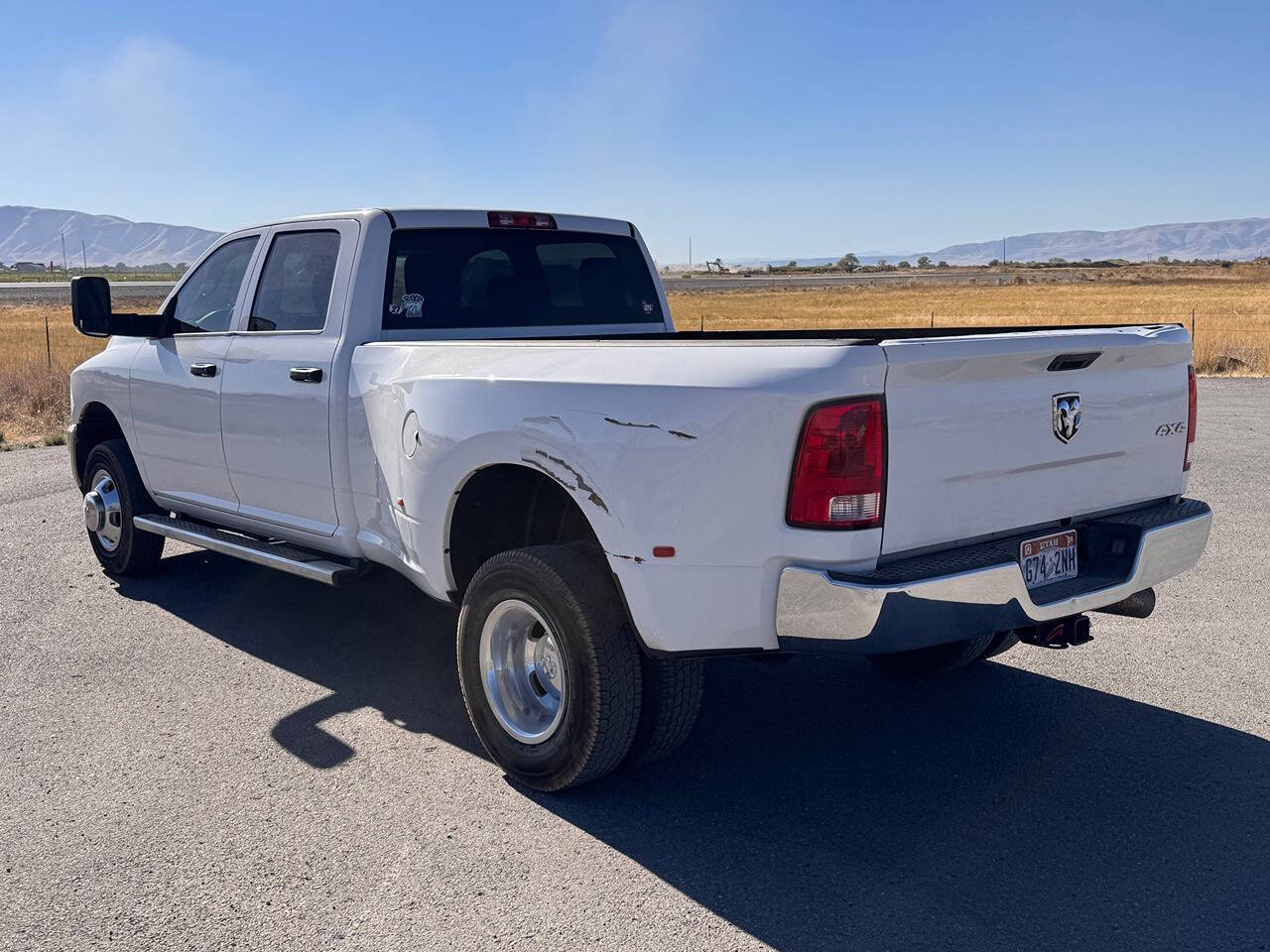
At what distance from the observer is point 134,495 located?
261 inches

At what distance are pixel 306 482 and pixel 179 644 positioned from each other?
4.08 feet

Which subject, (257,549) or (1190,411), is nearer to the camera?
(1190,411)

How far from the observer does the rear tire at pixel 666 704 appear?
3828mm

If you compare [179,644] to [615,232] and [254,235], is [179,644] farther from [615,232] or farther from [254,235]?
[615,232]

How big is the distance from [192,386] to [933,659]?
152 inches

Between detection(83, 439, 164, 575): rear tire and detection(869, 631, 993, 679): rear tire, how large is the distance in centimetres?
425

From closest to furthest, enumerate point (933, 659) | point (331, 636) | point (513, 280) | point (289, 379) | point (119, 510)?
point (933, 659) < point (289, 379) < point (513, 280) < point (331, 636) < point (119, 510)

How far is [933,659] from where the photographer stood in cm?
498

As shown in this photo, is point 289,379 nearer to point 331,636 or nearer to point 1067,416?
point 331,636

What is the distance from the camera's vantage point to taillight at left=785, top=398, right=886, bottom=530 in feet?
10.5

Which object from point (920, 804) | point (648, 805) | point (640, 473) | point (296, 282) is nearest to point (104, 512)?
point (296, 282)

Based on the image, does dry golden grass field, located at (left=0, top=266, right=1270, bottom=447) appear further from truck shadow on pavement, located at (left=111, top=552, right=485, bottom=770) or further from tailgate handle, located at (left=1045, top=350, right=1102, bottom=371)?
truck shadow on pavement, located at (left=111, top=552, right=485, bottom=770)

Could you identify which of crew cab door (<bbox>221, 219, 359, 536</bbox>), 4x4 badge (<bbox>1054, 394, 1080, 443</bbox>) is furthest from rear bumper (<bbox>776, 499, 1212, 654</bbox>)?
crew cab door (<bbox>221, 219, 359, 536</bbox>)

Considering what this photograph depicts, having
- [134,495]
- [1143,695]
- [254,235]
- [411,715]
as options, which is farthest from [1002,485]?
[134,495]
